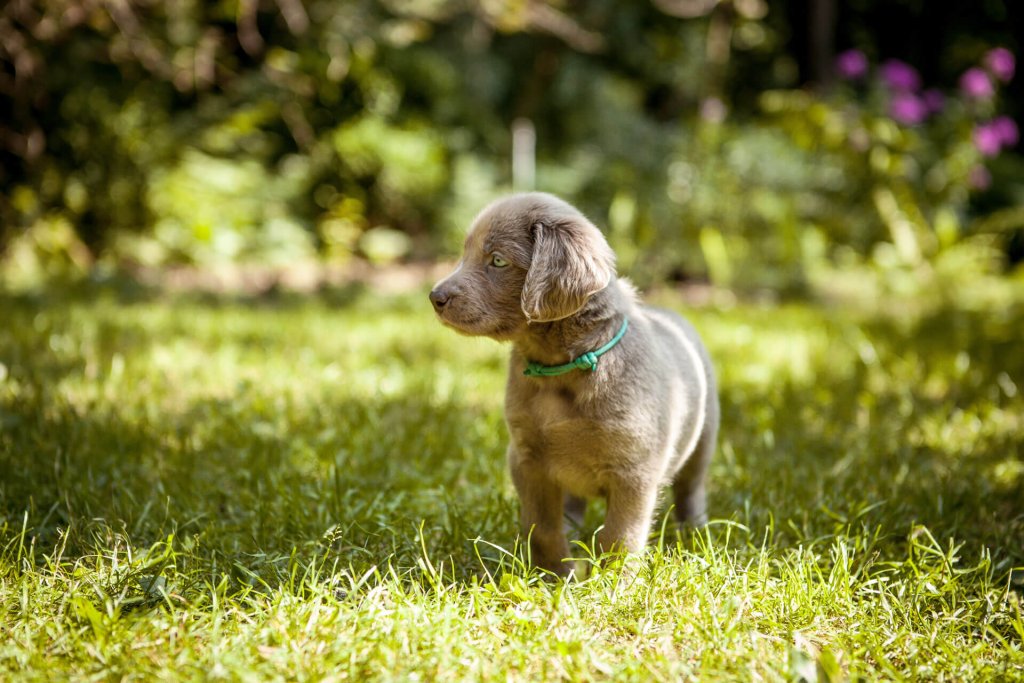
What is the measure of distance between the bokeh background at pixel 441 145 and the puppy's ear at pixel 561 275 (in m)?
4.62

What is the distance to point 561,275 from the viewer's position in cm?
219

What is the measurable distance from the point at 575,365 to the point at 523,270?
312 mm

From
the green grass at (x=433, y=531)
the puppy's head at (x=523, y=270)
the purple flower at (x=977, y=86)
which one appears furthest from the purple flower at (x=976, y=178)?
the puppy's head at (x=523, y=270)

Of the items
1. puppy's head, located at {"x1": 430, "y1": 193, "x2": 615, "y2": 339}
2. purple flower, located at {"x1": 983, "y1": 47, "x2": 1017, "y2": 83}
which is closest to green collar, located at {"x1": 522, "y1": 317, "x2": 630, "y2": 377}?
puppy's head, located at {"x1": 430, "y1": 193, "x2": 615, "y2": 339}

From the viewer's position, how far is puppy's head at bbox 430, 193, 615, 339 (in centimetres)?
220

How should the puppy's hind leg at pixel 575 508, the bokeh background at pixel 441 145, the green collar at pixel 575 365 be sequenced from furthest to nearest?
the bokeh background at pixel 441 145, the puppy's hind leg at pixel 575 508, the green collar at pixel 575 365

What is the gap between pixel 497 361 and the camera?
470 cm

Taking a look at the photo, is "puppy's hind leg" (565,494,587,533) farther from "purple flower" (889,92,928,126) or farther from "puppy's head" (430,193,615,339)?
"purple flower" (889,92,928,126)

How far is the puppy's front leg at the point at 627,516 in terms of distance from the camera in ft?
7.52

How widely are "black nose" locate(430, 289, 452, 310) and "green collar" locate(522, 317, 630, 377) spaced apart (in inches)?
12.3

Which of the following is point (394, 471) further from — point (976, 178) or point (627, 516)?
point (976, 178)

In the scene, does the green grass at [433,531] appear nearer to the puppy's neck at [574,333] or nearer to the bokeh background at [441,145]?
the puppy's neck at [574,333]

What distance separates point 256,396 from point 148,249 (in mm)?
4250

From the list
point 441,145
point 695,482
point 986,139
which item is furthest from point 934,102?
point 695,482
